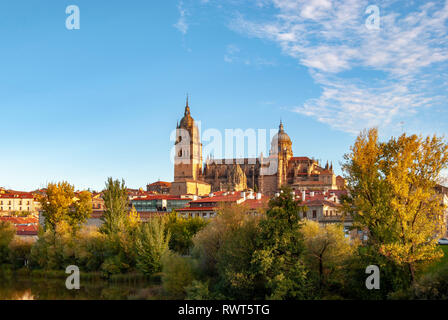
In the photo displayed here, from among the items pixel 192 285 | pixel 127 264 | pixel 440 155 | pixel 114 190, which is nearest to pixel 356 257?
pixel 440 155

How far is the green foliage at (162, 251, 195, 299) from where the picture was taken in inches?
1070

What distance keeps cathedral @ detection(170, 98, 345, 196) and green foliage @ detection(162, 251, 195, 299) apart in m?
81.0

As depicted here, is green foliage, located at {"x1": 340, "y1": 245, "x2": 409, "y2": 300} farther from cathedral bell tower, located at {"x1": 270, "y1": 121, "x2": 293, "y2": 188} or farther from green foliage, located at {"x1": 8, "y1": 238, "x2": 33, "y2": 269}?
cathedral bell tower, located at {"x1": 270, "y1": 121, "x2": 293, "y2": 188}

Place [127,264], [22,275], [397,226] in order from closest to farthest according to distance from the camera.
Result: [397,226], [127,264], [22,275]

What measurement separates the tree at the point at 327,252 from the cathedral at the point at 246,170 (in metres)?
84.0

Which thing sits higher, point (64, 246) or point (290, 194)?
point (290, 194)

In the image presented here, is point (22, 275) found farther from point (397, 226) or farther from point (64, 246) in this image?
point (397, 226)

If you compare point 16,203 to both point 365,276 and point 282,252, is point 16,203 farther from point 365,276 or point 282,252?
point 365,276

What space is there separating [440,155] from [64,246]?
30.5m

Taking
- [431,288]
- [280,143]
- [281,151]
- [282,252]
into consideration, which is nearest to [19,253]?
[282,252]

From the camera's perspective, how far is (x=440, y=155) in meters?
24.4

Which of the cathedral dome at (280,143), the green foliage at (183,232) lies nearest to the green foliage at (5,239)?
the green foliage at (183,232)

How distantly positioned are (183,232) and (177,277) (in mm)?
14951

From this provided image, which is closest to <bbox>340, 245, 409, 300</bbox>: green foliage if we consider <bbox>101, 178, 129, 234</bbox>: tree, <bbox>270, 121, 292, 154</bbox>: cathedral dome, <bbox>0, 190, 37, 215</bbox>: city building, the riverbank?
the riverbank
